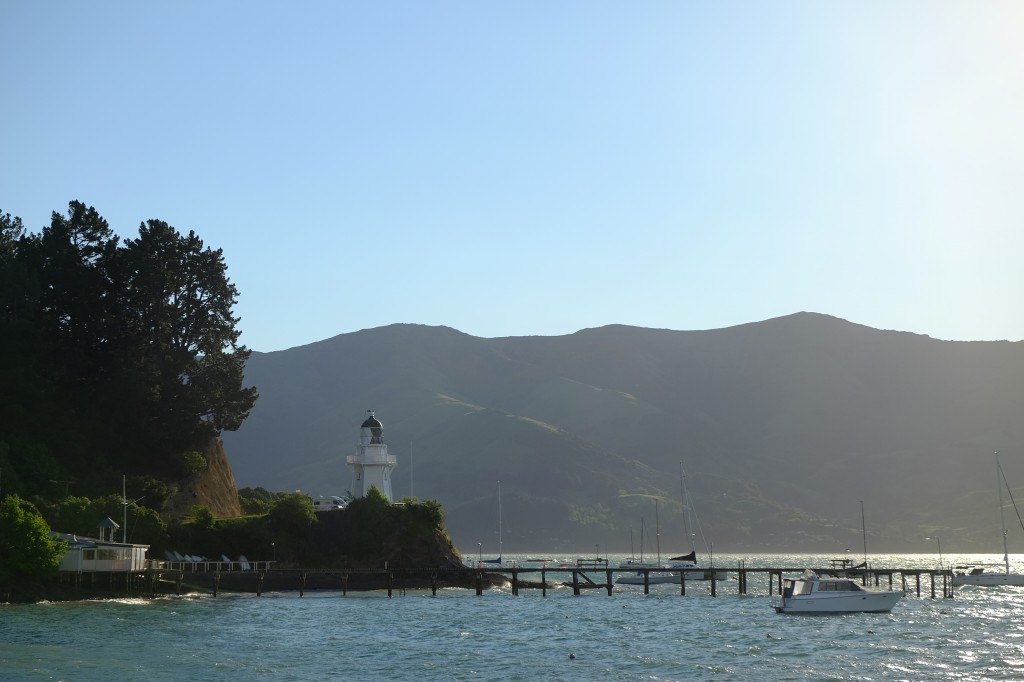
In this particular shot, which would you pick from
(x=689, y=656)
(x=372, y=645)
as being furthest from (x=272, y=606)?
(x=689, y=656)

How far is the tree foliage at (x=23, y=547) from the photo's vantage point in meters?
85.4

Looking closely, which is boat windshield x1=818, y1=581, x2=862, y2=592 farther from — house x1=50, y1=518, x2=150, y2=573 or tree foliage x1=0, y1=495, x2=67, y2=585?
tree foliage x1=0, y1=495, x2=67, y2=585

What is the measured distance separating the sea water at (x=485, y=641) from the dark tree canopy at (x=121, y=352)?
66.5ft

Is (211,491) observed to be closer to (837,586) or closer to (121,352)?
(121,352)

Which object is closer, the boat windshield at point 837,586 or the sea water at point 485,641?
the sea water at point 485,641

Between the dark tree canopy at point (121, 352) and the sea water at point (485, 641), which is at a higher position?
the dark tree canopy at point (121, 352)

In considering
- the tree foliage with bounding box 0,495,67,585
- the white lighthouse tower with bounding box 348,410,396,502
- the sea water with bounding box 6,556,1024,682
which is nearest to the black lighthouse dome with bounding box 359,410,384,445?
the white lighthouse tower with bounding box 348,410,396,502

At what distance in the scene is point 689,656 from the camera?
6644cm

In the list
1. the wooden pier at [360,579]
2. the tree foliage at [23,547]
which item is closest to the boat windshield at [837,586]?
the wooden pier at [360,579]

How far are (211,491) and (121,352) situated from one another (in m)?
18.1

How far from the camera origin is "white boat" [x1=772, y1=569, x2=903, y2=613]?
9194 centimetres

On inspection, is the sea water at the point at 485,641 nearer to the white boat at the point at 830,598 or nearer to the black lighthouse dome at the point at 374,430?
the white boat at the point at 830,598

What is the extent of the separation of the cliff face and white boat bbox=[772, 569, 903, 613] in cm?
5853

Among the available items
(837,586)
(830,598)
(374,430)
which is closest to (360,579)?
(374,430)
